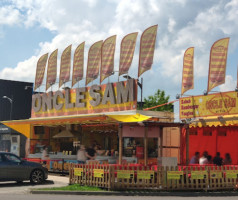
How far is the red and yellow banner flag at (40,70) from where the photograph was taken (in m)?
34.4

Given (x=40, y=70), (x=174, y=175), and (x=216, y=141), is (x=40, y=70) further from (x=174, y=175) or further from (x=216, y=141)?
(x=174, y=175)

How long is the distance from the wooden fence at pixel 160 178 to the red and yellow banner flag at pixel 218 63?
7.88m

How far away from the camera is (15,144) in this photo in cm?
4066

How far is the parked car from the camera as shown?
56.9ft

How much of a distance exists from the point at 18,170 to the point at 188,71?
1215cm

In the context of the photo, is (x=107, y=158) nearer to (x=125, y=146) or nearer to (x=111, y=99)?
(x=111, y=99)

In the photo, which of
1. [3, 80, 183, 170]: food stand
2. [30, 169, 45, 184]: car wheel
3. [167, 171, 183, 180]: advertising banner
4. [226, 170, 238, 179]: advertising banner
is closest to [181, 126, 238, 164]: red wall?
[3, 80, 183, 170]: food stand

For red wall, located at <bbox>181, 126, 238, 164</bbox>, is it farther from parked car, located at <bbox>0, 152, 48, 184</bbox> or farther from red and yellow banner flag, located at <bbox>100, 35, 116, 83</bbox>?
parked car, located at <bbox>0, 152, 48, 184</bbox>

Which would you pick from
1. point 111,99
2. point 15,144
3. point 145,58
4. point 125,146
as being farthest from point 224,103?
point 15,144

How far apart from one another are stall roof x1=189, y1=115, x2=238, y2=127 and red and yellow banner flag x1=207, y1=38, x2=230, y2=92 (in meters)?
1.81

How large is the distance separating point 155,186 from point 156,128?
3.20 m

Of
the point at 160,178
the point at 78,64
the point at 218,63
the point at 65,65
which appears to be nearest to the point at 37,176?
the point at 160,178

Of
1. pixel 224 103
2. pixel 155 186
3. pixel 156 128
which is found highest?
pixel 224 103

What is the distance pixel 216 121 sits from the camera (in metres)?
21.5
